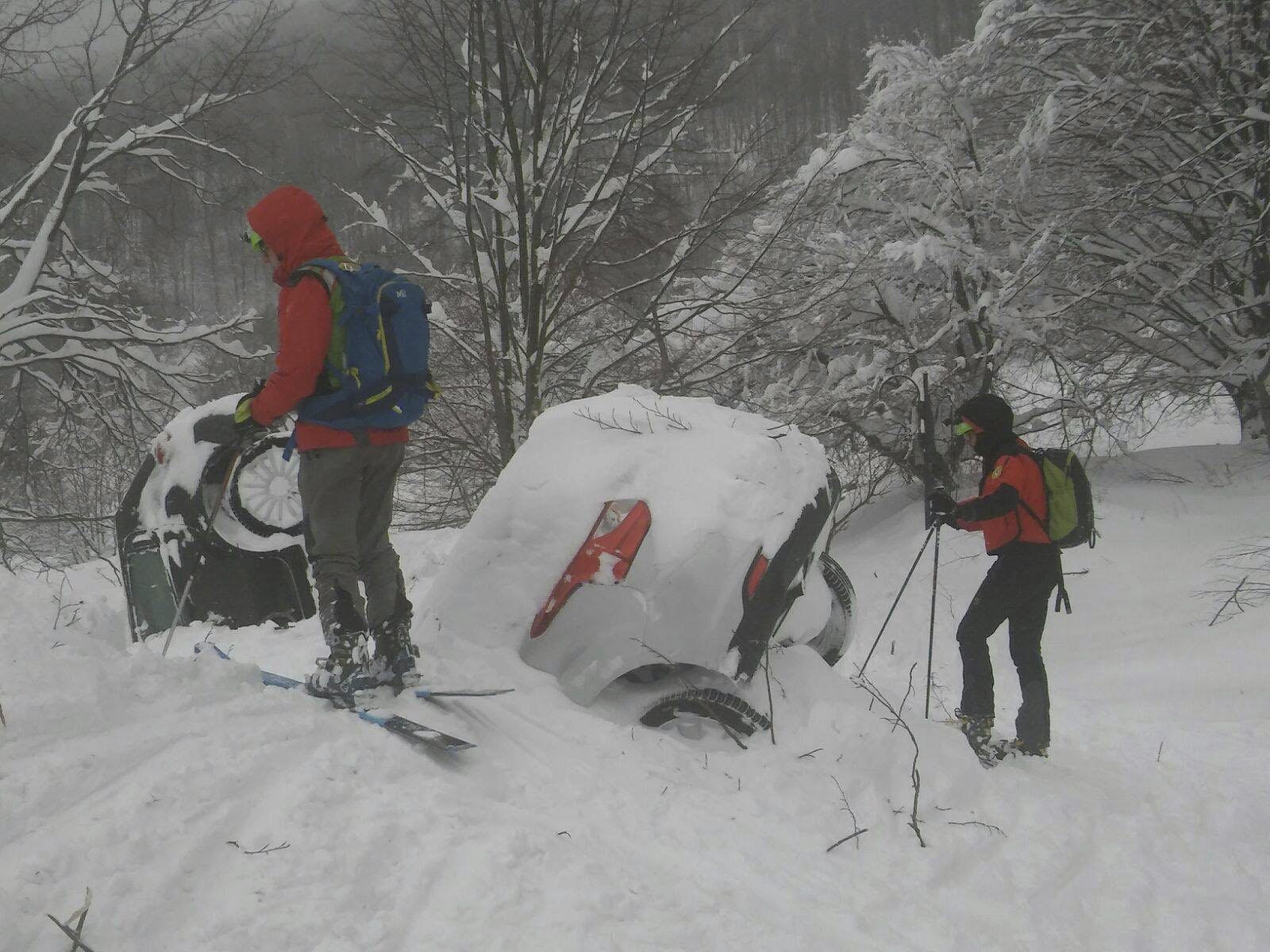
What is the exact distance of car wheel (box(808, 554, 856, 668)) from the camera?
4.17m

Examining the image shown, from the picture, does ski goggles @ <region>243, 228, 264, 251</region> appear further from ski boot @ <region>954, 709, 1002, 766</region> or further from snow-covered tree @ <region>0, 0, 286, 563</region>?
snow-covered tree @ <region>0, 0, 286, 563</region>

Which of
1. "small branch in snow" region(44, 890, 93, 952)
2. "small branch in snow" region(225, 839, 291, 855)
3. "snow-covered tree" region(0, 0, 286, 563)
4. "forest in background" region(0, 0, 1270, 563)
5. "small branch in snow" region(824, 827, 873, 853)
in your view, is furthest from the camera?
"snow-covered tree" region(0, 0, 286, 563)

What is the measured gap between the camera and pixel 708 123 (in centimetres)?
852

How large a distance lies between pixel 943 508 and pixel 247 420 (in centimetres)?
318

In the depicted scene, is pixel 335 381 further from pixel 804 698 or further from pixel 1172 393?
pixel 1172 393

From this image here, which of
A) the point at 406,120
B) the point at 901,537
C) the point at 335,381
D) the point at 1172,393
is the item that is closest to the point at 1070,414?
the point at 1172,393

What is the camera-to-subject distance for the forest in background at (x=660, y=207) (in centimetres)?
760

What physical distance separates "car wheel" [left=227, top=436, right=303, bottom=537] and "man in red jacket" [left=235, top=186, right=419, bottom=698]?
1.29m

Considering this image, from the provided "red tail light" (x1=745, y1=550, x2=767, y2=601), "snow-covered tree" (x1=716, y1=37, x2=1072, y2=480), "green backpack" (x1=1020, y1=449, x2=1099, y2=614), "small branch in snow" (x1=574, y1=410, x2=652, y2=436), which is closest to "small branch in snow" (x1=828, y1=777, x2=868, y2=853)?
"red tail light" (x1=745, y1=550, x2=767, y2=601)

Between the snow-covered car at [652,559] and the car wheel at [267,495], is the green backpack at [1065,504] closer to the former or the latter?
the snow-covered car at [652,559]

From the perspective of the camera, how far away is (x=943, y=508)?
401 cm

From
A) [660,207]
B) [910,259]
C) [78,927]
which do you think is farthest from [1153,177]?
[78,927]

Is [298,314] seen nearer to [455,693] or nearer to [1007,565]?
[455,693]

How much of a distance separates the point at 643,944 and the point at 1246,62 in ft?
40.7
